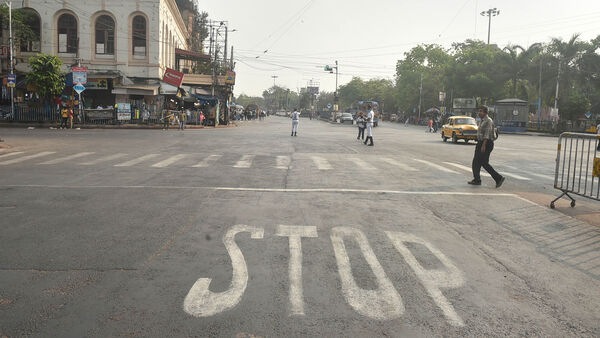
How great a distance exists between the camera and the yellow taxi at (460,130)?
91.6 feet

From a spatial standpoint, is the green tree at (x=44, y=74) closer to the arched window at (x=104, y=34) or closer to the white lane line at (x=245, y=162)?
the arched window at (x=104, y=34)

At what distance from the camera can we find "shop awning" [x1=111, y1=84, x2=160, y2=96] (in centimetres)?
3819

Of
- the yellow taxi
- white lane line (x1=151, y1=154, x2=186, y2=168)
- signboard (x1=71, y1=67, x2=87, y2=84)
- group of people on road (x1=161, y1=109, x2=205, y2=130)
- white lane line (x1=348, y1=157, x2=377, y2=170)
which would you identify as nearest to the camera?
white lane line (x1=151, y1=154, x2=186, y2=168)

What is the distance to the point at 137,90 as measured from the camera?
38.6 metres

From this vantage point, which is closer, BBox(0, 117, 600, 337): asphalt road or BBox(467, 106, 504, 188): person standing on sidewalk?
BBox(0, 117, 600, 337): asphalt road

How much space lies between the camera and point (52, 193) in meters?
9.02

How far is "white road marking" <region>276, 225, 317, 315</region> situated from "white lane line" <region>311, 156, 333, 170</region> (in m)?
6.92

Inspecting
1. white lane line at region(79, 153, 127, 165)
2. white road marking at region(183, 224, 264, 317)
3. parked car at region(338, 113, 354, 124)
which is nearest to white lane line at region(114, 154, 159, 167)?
white lane line at region(79, 153, 127, 165)

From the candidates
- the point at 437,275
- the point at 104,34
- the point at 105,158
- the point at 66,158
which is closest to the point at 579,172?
the point at 437,275

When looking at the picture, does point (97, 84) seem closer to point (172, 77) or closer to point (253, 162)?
point (172, 77)

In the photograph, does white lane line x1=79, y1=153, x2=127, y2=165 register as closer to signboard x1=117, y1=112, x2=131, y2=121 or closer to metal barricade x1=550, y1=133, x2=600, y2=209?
metal barricade x1=550, y1=133, x2=600, y2=209

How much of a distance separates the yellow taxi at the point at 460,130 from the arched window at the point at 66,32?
1150 inches

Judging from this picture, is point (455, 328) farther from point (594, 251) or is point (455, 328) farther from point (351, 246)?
point (594, 251)

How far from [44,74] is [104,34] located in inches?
308
